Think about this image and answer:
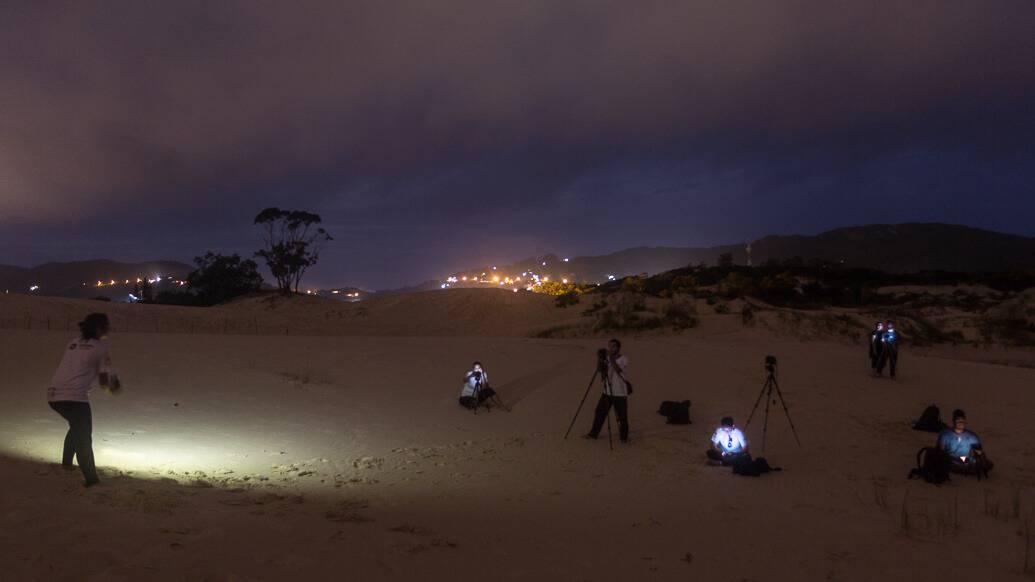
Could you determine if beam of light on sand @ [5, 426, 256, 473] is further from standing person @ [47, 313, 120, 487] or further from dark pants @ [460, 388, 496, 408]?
dark pants @ [460, 388, 496, 408]

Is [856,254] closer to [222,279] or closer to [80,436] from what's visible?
[222,279]

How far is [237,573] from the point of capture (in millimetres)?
4191

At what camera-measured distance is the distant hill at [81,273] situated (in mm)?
134375

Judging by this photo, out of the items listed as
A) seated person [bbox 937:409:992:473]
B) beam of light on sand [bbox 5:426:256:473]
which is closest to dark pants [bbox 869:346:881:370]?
seated person [bbox 937:409:992:473]

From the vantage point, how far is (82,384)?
6434 mm

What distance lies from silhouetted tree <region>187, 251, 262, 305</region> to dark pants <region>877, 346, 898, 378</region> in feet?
159

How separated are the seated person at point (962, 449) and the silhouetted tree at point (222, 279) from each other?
5242 cm

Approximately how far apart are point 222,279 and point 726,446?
52.0 meters

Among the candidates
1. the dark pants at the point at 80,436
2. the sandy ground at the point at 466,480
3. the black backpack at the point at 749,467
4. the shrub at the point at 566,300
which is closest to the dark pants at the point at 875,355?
the sandy ground at the point at 466,480

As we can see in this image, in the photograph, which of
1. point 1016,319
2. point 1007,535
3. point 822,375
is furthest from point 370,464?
point 1016,319

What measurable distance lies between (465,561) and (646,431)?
24.3 ft

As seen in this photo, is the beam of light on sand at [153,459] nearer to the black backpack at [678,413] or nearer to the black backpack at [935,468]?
the black backpack at [678,413]

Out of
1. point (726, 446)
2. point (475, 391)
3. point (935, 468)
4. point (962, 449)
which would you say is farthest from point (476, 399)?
point (962, 449)

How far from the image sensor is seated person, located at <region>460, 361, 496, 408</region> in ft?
43.6
